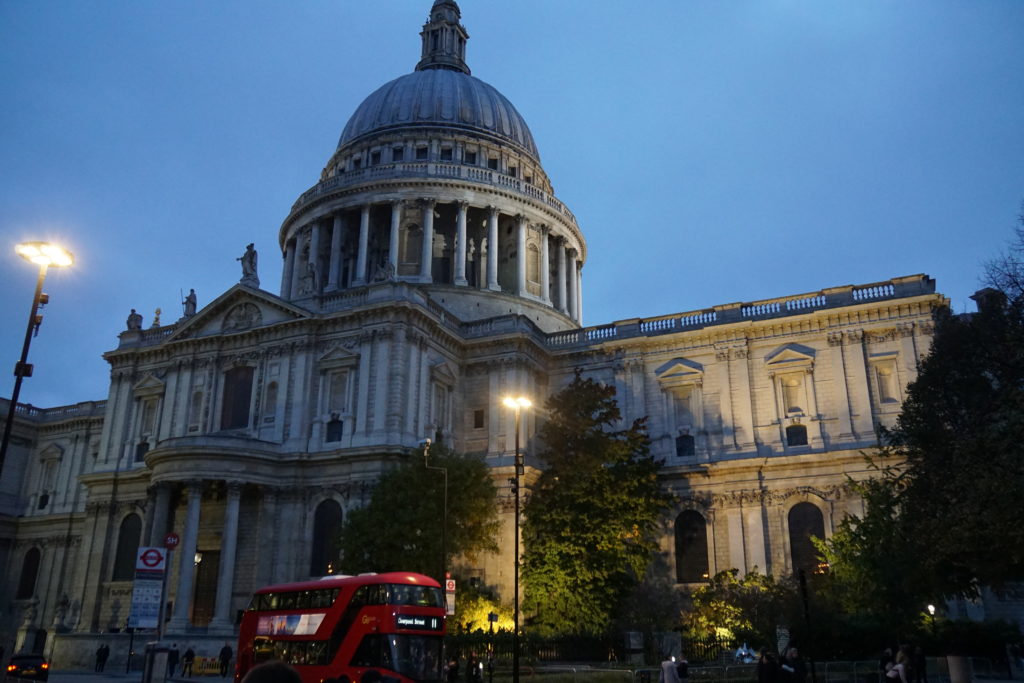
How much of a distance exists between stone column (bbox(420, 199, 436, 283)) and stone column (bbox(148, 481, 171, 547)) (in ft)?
77.1

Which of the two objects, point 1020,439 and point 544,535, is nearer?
point 1020,439

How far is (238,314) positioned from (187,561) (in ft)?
48.9

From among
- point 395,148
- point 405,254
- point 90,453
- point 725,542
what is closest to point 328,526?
point 725,542

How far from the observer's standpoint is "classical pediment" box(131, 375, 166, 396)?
52812 mm

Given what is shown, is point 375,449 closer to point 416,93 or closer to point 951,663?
point 951,663

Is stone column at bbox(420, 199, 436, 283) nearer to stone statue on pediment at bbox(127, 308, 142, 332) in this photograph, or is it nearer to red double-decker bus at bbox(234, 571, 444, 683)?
stone statue on pediment at bbox(127, 308, 142, 332)

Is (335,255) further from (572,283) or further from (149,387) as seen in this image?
(572,283)

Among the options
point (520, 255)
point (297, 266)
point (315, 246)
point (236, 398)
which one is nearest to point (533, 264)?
point (520, 255)

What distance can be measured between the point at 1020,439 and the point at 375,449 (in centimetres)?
2830

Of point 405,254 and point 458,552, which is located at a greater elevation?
point 405,254

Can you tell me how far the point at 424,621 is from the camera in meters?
25.2

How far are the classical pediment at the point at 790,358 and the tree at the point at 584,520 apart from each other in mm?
10458

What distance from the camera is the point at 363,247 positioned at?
63.2m

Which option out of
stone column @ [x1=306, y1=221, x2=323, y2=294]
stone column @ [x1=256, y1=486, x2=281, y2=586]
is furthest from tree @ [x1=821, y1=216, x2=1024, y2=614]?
stone column @ [x1=306, y1=221, x2=323, y2=294]
